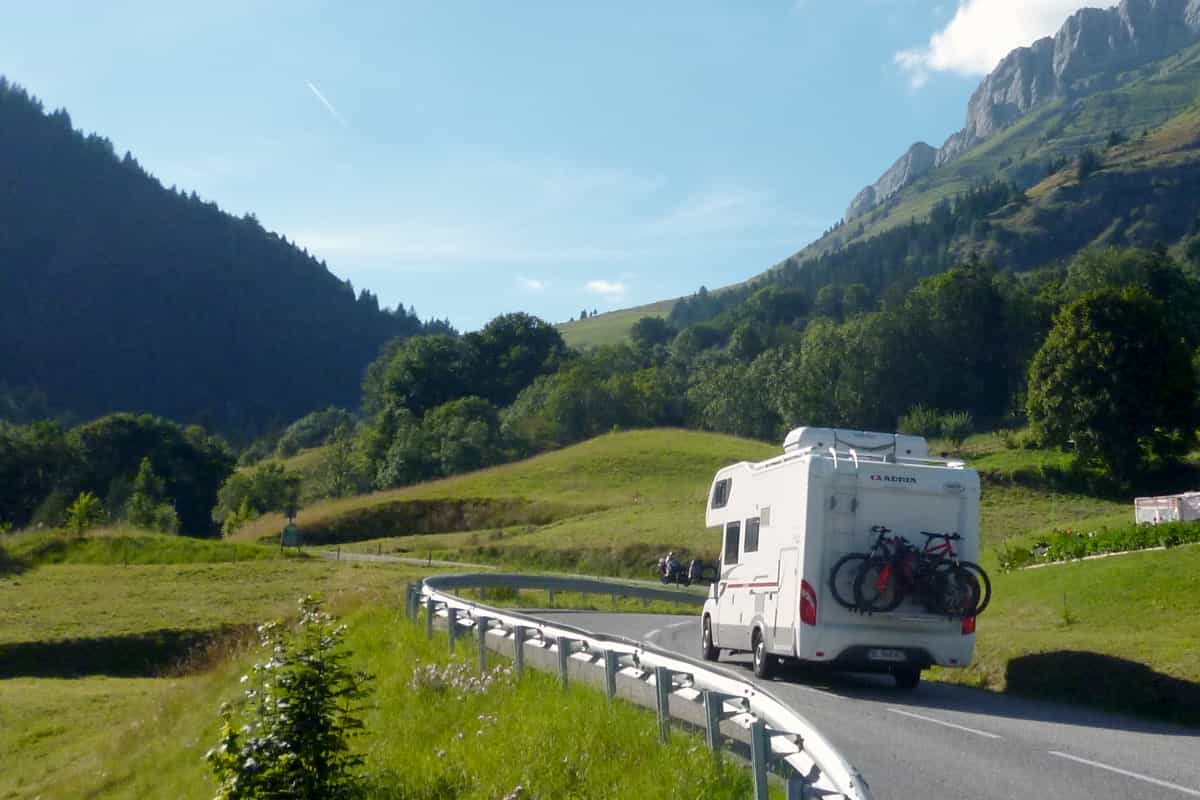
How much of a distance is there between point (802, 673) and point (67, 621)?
81.5 ft

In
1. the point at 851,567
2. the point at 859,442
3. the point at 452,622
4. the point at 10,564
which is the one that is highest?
the point at 859,442

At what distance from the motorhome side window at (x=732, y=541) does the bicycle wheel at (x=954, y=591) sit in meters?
3.96

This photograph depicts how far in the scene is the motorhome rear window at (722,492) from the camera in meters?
19.5

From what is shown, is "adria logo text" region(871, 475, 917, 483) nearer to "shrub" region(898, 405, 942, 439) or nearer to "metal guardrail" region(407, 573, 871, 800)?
"metal guardrail" region(407, 573, 871, 800)

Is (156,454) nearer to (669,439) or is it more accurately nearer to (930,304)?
(669,439)

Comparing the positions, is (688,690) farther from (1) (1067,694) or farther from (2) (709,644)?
(2) (709,644)

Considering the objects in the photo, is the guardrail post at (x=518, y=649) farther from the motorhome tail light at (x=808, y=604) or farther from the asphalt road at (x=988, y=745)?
the motorhome tail light at (x=808, y=604)

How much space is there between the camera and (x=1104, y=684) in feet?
49.4

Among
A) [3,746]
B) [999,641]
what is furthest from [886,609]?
[3,746]

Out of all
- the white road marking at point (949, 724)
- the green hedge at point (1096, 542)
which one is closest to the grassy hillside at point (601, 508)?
the green hedge at point (1096, 542)

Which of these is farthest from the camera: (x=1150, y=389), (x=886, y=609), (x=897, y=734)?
(x=1150, y=389)

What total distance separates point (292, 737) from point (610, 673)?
2.78 metres

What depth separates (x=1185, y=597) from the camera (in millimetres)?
21141

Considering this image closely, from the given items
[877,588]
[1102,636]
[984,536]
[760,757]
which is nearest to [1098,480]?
[984,536]
